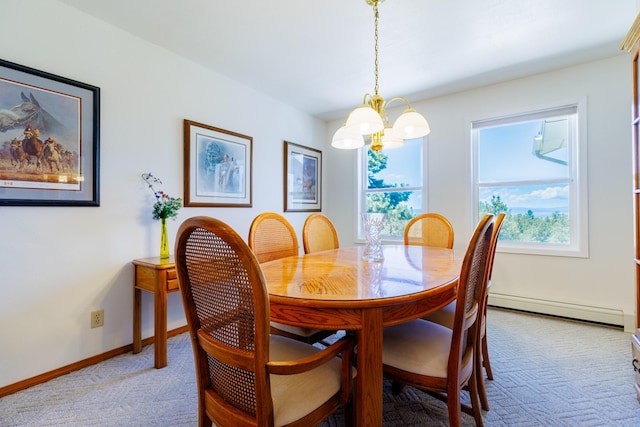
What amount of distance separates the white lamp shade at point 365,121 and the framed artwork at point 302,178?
2096 millimetres

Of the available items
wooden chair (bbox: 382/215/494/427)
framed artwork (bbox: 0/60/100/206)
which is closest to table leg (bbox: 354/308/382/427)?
wooden chair (bbox: 382/215/494/427)

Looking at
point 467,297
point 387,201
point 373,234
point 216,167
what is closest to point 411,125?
point 373,234

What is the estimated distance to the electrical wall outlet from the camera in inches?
81.7

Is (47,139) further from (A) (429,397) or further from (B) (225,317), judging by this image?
(A) (429,397)

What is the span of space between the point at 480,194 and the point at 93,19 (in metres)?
3.83

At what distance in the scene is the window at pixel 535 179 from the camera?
2.88m

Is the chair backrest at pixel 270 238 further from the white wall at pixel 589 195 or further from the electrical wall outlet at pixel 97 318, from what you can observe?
the white wall at pixel 589 195

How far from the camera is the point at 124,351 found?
2234 mm

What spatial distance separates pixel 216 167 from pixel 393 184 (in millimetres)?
2318

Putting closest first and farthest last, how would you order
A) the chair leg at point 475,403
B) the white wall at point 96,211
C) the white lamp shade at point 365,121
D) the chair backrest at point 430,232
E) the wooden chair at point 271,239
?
the chair leg at point 475,403 → the white lamp shade at point 365,121 → the white wall at point 96,211 → the wooden chair at point 271,239 → the chair backrest at point 430,232

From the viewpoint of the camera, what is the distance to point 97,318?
210 cm

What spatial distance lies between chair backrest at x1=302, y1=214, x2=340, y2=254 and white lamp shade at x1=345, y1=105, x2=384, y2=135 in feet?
3.10

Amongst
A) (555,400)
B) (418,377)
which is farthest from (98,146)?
(555,400)

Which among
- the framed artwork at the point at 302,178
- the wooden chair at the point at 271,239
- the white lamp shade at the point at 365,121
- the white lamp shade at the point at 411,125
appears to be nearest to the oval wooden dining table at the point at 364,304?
the wooden chair at the point at 271,239
